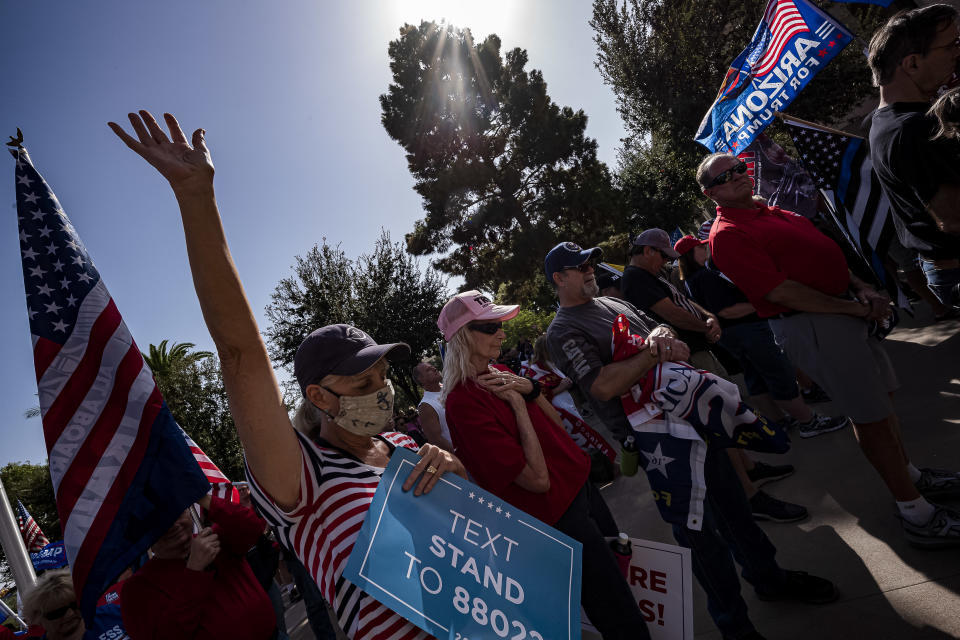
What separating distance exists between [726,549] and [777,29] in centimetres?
511

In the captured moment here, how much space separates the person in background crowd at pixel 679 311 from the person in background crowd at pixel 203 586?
125 inches

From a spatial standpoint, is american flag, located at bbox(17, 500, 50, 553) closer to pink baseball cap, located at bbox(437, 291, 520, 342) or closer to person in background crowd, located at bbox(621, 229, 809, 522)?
pink baseball cap, located at bbox(437, 291, 520, 342)

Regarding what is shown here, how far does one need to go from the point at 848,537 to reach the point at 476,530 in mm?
2873

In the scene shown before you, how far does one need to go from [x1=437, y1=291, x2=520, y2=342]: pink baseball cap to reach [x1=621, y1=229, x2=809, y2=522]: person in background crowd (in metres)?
1.96

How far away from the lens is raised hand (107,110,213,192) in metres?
1.36

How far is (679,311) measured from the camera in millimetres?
3863

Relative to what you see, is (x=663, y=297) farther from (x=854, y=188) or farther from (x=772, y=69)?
(x=772, y=69)

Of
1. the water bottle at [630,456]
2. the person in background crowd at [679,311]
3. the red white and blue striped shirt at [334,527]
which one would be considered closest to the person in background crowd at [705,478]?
the water bottle at [630,456]

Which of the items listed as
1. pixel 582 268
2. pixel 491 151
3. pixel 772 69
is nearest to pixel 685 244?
pixel 772 69

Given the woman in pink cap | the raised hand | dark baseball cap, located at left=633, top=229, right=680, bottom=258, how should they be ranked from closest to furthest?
A: the raised hand → the woman in pink cap → dark baseball cap, located at left=633, top=229, right=680, bottom=258

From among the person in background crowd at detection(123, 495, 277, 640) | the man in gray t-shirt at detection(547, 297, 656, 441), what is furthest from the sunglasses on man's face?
the person in background crowd at detection(123, 495, 277, 640)

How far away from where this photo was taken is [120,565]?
7.34ft

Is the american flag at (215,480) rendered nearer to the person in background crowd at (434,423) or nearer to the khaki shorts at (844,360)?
the person in background crowd at (434,423)

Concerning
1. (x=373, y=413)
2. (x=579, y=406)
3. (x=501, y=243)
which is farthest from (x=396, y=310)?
(x=373, y=413)
